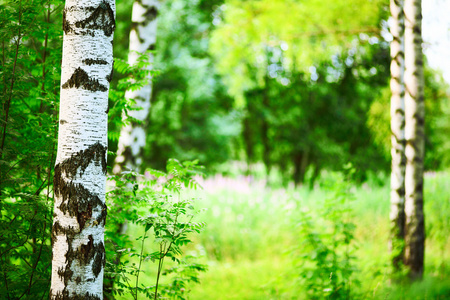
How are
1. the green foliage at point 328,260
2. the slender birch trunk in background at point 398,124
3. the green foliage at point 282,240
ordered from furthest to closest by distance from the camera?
the slender birch trunk in background at point 398,124, the green foliage at point 282,240, the green foliage at point 328,260

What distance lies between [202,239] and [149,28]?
156 inches

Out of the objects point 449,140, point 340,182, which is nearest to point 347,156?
point 449,140

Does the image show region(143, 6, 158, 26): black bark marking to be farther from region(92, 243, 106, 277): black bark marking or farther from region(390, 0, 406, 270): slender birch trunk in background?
Result: region(390, 0, 406, 270): slender birch trunk in background

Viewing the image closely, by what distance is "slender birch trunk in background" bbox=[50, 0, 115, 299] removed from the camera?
1.90 meters

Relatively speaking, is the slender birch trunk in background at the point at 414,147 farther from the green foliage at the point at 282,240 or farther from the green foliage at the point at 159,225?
the green foliage at the point at 159,225

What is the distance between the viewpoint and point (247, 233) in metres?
6.63

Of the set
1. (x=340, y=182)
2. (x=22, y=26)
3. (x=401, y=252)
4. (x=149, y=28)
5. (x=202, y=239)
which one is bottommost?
(x=202, y=239)

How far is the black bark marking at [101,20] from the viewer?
193 centimetres

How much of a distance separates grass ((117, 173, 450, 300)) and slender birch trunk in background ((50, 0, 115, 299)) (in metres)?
2.35

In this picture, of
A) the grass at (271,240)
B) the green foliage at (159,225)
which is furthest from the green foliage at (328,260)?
the green foliage at (159,225)

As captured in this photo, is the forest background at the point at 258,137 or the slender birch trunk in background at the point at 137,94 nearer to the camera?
the forest background at the point at 258,137

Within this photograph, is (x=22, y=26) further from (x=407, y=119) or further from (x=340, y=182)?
(x=407, y=119)

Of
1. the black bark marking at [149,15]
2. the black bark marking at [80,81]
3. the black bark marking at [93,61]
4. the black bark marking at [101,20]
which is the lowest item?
the black bark marking at [80,81]

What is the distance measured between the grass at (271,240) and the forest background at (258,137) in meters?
0.03
